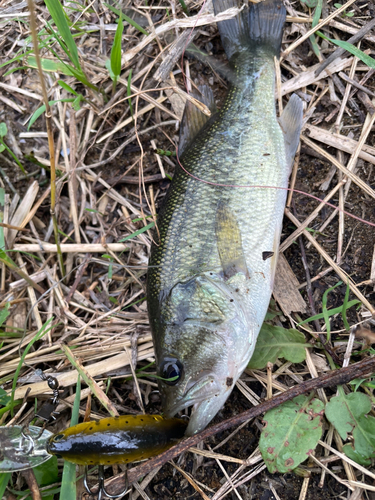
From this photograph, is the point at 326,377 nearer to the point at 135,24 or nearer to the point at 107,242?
the point at 107,242

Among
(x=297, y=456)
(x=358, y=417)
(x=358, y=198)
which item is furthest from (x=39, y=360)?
(x=358, y=198)

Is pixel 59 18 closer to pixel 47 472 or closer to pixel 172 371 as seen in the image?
pixel 172 371

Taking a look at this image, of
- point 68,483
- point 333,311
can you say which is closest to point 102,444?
point 68,483

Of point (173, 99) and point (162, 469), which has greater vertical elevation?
point (173, 99)

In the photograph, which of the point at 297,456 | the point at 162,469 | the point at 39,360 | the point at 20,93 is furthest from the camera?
the point at 20,93

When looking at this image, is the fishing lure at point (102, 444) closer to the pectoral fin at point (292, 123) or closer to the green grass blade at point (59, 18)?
the pectoral fin at point (292, 123)

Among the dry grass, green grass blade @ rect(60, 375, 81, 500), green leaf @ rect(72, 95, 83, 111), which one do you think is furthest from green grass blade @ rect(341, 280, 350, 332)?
green leaf @ rect(72, 95, 83, 111)

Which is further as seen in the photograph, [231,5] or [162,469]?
[231,5]
